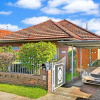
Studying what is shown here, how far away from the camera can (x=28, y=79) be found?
6879 mm

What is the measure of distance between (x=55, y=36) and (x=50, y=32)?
1473mm

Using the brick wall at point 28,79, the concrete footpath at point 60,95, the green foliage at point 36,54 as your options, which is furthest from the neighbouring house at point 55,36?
the brick wall at point 28,79

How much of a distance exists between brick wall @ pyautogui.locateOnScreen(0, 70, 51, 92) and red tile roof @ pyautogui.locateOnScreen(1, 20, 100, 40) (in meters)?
4.74

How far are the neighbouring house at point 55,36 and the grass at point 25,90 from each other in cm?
487

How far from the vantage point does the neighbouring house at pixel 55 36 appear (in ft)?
36.5

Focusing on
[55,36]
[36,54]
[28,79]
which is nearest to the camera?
[28,79]

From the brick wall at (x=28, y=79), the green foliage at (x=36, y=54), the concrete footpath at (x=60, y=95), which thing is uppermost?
the green foliage at (x=36, y=54)

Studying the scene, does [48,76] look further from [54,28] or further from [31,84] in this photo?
[54,28]

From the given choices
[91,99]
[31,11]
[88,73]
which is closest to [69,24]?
[31,11]

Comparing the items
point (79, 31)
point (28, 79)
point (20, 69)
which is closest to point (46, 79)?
point (28, 79)

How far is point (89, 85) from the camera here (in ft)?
25.6

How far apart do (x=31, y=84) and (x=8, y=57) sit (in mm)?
1920

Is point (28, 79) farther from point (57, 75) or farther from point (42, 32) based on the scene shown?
point (42, 32)

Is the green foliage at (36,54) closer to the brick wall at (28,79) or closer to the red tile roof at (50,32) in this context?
the brick wall at (28,79)
